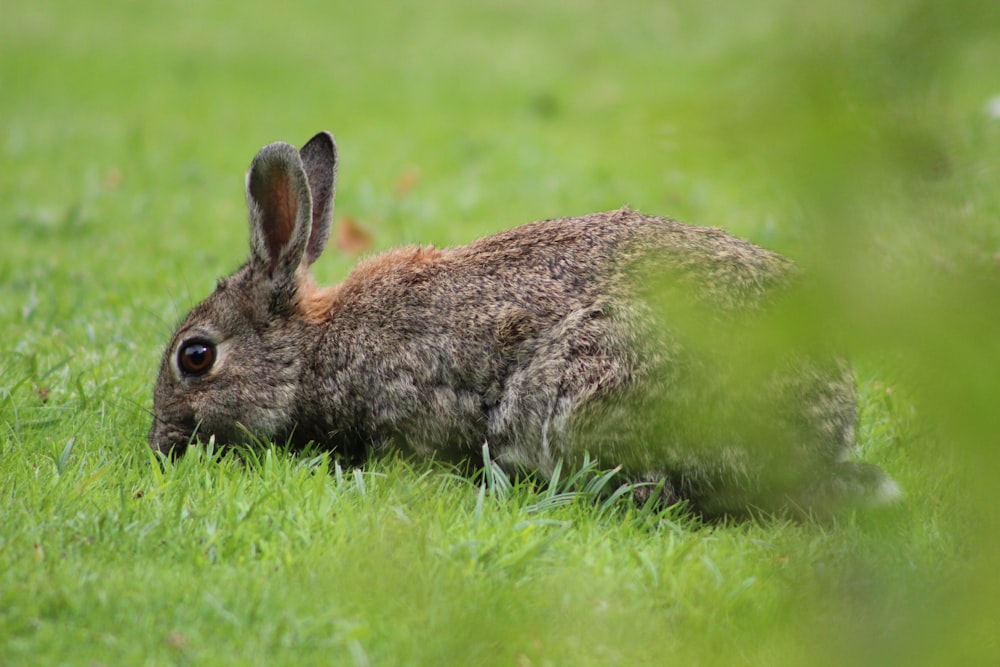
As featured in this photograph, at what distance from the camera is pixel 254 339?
5828 mm

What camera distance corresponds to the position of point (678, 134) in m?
1.79

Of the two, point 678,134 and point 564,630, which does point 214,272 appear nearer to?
point 564,630

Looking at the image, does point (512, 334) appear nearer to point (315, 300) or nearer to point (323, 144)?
point (315, 300)

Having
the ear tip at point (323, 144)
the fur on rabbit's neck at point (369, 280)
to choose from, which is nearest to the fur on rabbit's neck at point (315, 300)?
the fur on rabbit's neck at point (369, 280)

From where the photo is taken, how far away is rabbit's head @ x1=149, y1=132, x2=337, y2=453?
18.6 feet

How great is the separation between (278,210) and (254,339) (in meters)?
0.69

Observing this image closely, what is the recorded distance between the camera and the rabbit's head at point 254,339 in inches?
223

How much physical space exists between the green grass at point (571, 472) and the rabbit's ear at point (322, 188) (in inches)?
50.0

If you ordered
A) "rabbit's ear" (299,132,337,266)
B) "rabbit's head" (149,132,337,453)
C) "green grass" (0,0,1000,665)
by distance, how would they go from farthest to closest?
1. "rabbit's ear" (299,132,337,266)
2. "rabbit's head" (149,132,337,453)
3. "green grass" (0,0,1000,665)

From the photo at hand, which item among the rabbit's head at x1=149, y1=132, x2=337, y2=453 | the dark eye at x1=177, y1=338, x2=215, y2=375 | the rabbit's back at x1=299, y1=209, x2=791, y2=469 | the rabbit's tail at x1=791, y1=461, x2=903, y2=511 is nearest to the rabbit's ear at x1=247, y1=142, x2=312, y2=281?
the rabbit's head at x1=149, y1=132, x2=337, y2=453

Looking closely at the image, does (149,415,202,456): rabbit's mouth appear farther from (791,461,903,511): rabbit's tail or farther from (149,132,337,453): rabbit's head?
(791,461,903,511): rabbit's tail

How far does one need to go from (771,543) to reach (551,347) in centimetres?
132

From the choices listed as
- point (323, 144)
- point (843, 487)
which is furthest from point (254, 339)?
point (843, 487)

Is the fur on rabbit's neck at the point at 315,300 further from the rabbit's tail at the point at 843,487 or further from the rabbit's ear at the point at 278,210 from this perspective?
the rabbit's tail at the point at 843,487
